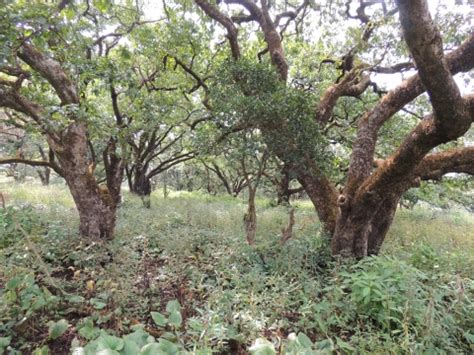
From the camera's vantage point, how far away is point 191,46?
22.0 ft

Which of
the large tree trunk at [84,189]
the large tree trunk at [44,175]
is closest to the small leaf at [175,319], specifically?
the large tree trunk at [84,189]

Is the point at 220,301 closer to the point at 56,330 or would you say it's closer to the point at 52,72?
the point at 56,330

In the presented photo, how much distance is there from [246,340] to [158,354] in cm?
97

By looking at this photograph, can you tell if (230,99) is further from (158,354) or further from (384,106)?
(158,354)

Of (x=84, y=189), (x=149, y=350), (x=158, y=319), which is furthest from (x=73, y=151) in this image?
(x=149, y=350)

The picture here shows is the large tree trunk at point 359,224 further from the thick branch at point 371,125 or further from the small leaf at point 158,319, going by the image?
the small leaf at point 158,319

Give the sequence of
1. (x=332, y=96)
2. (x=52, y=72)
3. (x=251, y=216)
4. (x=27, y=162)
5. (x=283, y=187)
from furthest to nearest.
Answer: (x=283, y=187) → (x=332, y=96) → (x=251, y=216) → (x=27, y=162) → (x=52, y=72)

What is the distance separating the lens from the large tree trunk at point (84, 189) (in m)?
4.50

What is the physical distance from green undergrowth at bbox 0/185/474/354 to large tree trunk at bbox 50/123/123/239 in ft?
1.05

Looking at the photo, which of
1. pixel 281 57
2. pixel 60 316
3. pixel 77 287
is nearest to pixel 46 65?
pixel 77 287

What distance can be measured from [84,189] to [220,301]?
10.3 ft

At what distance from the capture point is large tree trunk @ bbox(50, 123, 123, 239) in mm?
4496

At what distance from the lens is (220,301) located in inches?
102

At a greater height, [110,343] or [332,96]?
[332,96]
